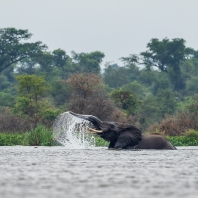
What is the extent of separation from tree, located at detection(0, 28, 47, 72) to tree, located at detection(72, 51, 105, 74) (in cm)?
998

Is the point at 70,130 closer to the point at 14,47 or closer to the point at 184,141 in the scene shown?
the point at 184,141

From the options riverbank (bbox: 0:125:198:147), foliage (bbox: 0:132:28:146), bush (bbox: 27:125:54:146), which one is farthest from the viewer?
foliage (bbox: 0:132:28:146)

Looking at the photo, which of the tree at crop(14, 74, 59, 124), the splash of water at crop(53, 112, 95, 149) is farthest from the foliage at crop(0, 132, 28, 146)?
the tree at crop(14, 74, 59, 124)

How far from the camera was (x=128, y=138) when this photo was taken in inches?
1000

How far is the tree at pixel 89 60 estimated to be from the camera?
102 meters

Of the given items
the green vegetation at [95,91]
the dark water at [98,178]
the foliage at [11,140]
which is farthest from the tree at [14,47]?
the dark water at [98,178]

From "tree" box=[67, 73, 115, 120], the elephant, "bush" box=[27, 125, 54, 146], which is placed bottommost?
the elephant

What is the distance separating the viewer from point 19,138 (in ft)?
116

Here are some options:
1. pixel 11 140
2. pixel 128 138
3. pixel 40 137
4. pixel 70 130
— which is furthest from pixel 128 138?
pixel 11 140

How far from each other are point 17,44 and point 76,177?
78482 millimetres

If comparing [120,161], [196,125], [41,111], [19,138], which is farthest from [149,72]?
[120,161]

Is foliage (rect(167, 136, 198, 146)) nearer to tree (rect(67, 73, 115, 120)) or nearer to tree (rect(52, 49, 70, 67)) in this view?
tree (rect(67, 73, 115, 120))

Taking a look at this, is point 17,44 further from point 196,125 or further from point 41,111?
point 196,125

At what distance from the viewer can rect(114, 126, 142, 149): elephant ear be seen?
25.3 m
